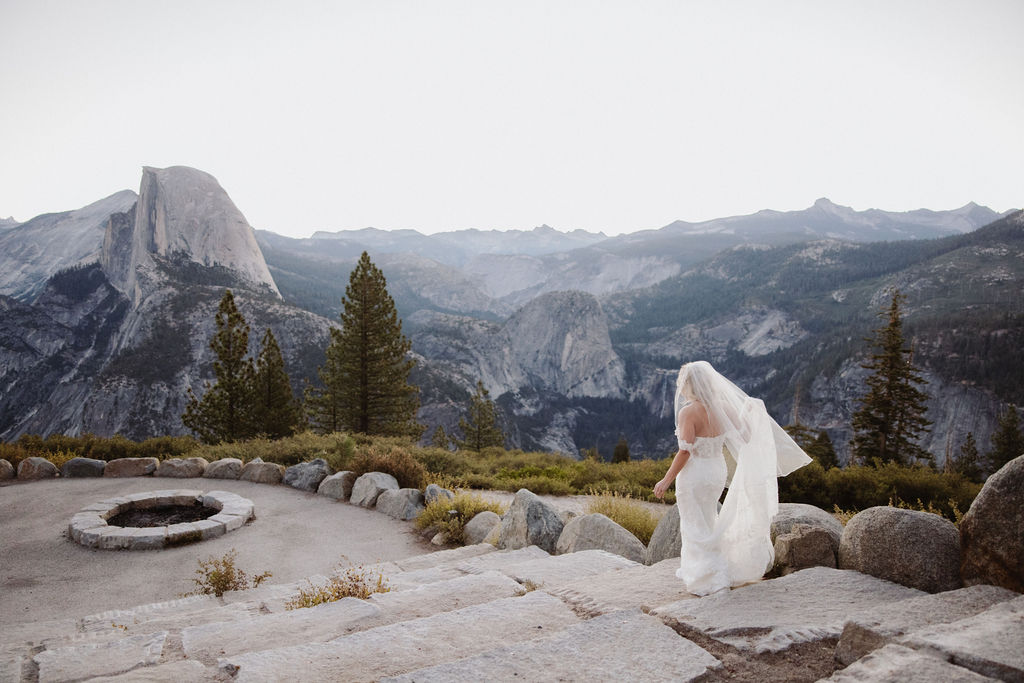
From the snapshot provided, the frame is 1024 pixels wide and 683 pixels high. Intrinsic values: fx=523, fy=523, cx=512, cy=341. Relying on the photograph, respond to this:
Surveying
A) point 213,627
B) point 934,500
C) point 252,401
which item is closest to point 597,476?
point 934,500

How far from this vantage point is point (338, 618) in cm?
445

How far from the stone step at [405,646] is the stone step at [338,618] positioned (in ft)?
1.58

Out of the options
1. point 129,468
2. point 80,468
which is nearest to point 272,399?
point 129,468

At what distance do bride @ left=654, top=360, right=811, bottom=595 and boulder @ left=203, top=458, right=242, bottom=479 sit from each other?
1302 centimetres

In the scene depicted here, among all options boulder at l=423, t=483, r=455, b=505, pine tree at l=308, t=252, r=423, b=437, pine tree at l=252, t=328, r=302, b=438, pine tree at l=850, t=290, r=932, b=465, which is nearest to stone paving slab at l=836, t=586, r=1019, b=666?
boulder at l=423, t=483, r=455, b=505

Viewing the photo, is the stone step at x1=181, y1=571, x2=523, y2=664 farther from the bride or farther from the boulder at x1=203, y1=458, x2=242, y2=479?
the boulder at x1=203, y1=458, x2=242, y2=479

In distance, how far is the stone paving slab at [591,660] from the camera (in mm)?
3029

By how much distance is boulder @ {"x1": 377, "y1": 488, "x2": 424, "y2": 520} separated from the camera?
1141 centimetres

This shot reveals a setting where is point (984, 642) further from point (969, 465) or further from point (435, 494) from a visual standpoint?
point (969, 465)

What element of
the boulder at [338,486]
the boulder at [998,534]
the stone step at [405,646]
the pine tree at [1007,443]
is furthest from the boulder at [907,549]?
the pine tree at [1007,443]

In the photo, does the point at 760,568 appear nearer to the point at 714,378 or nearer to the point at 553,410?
the point at 714,378

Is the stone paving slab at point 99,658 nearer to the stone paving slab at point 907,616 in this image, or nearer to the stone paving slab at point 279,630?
the stone paving slab at point 279,630

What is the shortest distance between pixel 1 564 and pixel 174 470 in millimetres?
5957

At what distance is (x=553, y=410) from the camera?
611 ft
